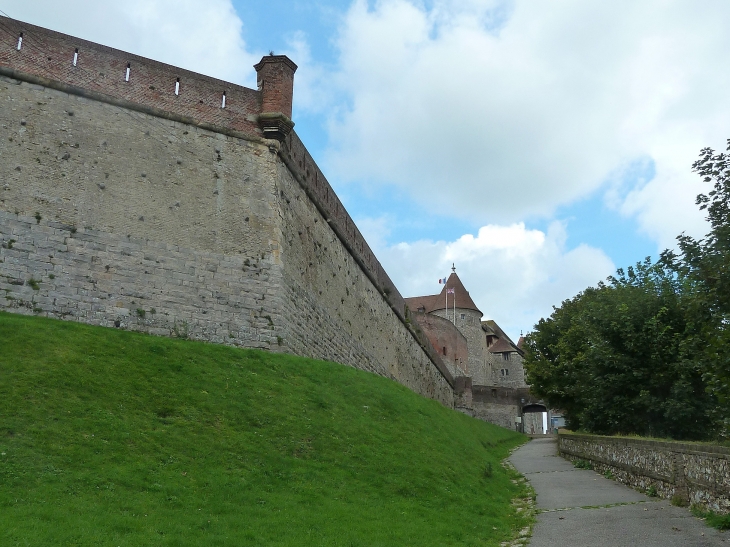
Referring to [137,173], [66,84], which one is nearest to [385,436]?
[137,173]

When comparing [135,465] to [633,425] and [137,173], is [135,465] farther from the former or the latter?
[633,425]

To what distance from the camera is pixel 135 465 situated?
9.65 metres

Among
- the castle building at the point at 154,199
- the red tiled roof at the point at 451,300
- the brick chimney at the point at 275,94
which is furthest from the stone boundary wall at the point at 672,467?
the red tiled roof at the point at 451,300

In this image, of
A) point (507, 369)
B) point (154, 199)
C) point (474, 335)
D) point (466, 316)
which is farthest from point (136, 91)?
point (507, 369)

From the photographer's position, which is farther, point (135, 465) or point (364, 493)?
point (364, 493)

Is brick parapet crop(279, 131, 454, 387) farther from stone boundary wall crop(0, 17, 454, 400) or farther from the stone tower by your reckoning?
the stone tower

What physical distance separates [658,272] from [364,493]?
14.2 metres

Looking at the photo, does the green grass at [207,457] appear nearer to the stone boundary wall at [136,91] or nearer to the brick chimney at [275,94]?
the stone boundary wall at [136,91]

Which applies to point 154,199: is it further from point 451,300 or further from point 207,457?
point 451,300

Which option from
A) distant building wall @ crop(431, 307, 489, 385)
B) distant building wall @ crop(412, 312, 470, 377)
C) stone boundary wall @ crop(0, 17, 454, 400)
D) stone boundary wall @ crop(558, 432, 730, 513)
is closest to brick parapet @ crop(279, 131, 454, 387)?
stone boundary wall @ crop(0, 17, 454, 400)

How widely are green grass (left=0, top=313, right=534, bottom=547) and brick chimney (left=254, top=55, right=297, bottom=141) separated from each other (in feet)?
22.8

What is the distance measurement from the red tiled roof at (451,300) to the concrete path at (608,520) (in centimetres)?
5235

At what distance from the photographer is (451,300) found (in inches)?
2692

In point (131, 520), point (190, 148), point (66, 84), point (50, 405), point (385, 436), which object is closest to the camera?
point (131, 520)
